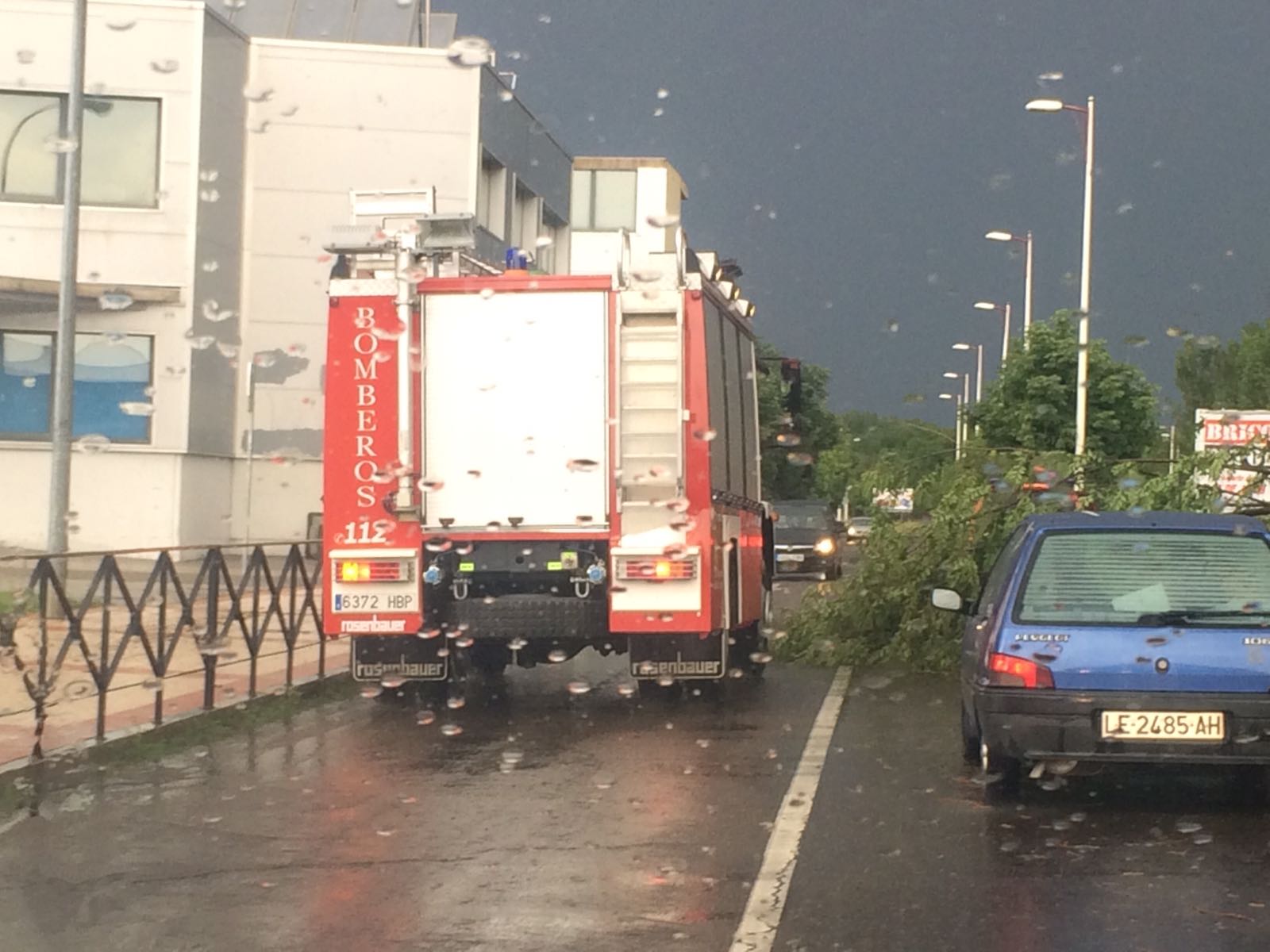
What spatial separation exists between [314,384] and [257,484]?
2192 millimetres

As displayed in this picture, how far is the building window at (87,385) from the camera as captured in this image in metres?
30.0

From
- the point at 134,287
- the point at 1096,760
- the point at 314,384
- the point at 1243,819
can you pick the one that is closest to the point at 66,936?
the point at 1096,760

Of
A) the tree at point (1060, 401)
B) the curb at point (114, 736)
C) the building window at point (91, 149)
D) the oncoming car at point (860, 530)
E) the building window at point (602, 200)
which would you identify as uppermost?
the building window at point (602, 200)

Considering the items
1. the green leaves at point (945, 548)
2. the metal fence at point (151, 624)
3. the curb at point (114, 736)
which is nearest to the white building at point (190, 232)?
the green leaves at point (945, 548)

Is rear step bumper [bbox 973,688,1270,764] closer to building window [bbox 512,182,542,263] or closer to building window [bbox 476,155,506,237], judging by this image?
building window [bbox 476,155,506,237]

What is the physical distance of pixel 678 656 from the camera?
13.2 meters

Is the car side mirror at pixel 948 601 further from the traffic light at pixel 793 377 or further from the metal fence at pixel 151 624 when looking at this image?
the traffic light at pixel 793 377

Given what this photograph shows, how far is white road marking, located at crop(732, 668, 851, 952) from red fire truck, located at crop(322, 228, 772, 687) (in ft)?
5.79

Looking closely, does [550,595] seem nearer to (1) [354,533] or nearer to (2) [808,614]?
(1) [354,533]

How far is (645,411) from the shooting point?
1274 centimetres

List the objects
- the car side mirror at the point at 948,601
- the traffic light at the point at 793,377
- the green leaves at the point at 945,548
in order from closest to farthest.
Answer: the car side mirror at the point at 948,601
the green leaves at the point at 945,548
the traffic light at the point at 793,377

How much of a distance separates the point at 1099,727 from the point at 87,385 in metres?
24.4

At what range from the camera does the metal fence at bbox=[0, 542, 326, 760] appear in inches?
410

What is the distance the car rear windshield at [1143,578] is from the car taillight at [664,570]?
3.78 m
